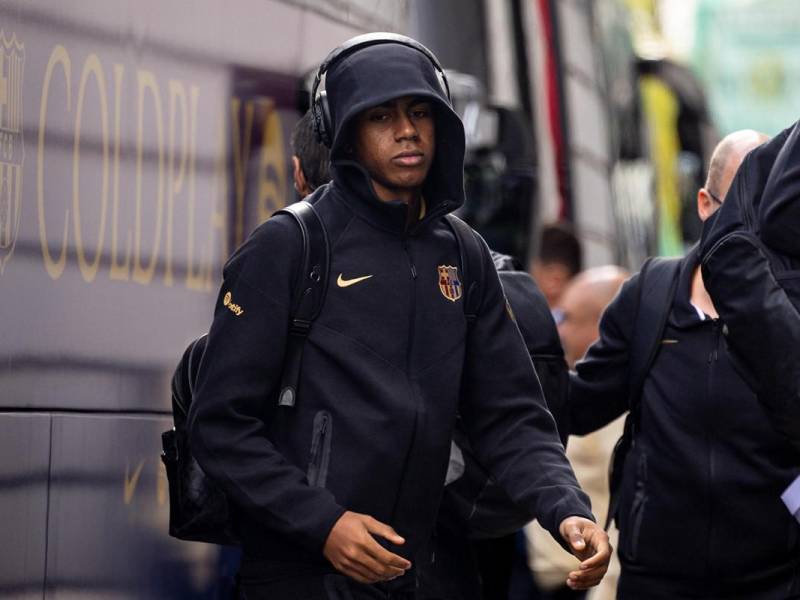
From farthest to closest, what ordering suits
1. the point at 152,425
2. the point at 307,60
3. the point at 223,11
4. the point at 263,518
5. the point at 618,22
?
the point at 618,22 < the point at 307,60 < the point at 223,11 < the point at 152,425 < the point at 263,518

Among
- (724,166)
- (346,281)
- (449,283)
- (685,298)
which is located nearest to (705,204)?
(724,166)

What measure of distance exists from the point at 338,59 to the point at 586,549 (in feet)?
3.84

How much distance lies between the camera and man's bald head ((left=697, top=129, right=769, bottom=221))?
6.27 m

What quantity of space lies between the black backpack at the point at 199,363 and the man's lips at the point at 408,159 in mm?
208

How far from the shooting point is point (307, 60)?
704 cm

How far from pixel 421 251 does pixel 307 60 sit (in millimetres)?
2502

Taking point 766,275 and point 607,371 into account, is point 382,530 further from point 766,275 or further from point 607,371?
point 607,371

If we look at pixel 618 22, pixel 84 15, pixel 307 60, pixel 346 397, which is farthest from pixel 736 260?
pixel 618 22

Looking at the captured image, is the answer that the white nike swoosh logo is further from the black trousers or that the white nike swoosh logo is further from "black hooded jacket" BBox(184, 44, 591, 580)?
the black trousers

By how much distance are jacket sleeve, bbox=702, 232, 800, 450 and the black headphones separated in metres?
0.73

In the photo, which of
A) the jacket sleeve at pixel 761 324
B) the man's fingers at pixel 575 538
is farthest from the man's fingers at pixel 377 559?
the jacket sleeve at pixel 761 324

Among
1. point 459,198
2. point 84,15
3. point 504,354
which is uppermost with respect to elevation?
point 84,15

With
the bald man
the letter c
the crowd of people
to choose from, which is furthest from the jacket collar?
the letter c

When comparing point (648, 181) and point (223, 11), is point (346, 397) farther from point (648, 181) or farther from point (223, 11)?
point (648, 181)
